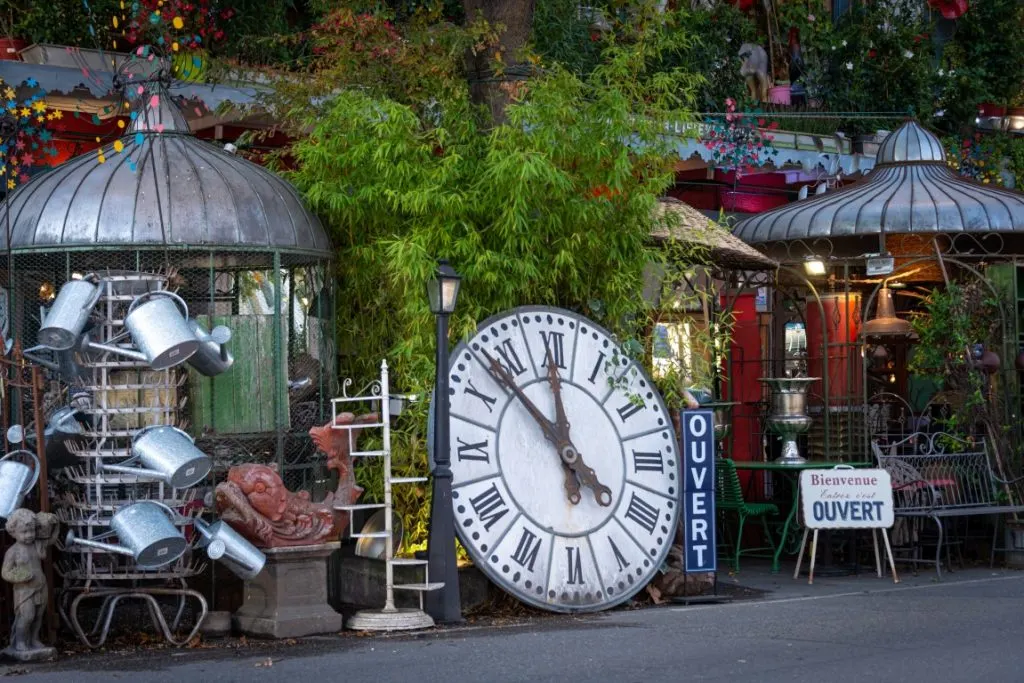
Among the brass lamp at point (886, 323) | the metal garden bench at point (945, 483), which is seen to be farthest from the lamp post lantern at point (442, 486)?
the brass lamp at point (886, 323)

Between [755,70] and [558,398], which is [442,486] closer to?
[558,398]

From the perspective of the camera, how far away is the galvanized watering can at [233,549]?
402 inches

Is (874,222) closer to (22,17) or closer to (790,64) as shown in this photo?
(790,64)

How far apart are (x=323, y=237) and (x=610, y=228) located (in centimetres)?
230

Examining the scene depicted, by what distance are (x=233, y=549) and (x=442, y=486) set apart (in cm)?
164

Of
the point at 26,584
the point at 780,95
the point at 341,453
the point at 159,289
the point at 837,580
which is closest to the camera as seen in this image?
the point at 26,584

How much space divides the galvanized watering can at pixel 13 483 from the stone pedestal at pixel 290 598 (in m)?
1.64

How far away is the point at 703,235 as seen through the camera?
538 inches

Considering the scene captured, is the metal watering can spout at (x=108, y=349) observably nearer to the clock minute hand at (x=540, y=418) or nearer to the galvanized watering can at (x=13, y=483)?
the galvanized watering can at (x=13, y=483)

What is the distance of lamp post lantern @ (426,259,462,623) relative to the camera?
11.2m

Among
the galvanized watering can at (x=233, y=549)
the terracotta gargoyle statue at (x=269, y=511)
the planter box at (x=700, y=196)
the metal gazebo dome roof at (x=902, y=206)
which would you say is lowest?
the galvanized watering can at (x=233, y=549)

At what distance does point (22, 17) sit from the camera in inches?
579

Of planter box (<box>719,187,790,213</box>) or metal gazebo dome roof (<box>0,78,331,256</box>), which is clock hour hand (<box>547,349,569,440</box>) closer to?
metal gazebo dome roof (<box>0,78,331,256</box>)

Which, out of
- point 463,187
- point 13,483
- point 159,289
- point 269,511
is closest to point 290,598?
point 269,511
